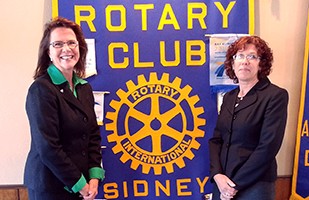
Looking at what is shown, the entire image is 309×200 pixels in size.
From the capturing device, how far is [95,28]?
2053 mm

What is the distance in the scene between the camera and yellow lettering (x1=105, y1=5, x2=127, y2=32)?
2043mm

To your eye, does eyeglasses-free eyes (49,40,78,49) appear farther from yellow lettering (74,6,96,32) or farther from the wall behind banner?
the wall behind banner

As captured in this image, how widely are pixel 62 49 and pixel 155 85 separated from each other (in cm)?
75

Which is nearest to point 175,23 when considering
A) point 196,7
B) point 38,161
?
point 196,7

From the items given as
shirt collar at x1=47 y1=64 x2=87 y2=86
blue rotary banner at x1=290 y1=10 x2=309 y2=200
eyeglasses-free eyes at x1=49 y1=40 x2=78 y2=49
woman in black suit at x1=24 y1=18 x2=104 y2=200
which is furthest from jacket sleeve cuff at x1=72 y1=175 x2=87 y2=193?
blue rotary banner at x1=290 y1=10 x2=309 y2=200

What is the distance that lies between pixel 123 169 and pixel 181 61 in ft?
2.46

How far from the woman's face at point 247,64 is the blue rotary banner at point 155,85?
0.47 metres

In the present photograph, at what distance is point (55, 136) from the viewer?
1.42 meters

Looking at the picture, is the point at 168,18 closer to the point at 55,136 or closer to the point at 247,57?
the point at 247,57

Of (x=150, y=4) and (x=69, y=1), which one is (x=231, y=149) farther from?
(x=69, y=1)

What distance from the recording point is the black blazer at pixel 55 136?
140 cm

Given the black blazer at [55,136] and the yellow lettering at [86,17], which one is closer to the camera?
the black blazer at [55,136]

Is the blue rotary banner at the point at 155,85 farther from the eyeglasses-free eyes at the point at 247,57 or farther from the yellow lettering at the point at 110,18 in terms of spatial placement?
the eyeglasses-free eyes at the point at 247,57

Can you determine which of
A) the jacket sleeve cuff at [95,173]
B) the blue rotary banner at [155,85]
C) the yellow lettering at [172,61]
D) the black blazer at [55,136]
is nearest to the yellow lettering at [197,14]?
the blue rotary banner at [155,85]
